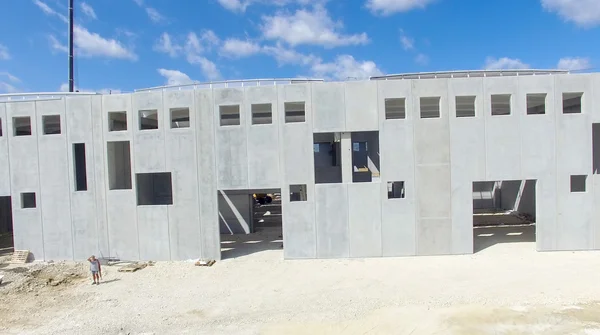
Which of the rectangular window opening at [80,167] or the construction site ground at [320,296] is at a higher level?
the rectangular window opening at [80,167]

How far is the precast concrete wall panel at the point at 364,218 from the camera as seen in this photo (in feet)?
52.2

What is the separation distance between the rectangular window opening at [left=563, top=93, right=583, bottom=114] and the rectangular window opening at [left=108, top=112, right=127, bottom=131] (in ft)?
74.1

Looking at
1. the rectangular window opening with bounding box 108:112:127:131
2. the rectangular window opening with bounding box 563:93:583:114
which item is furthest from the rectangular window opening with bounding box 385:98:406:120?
the rectangular window opening with bounding box 108:112:127:131

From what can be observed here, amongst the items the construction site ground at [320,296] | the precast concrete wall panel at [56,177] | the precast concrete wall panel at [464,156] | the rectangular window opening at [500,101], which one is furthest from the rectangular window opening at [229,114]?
the rectangular window opening at [500,101]

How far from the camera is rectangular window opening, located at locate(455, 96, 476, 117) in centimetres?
1616

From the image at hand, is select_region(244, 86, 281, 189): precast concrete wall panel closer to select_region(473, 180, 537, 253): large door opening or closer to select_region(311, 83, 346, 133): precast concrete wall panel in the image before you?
select_region(311, 83, 346, 133): precast concrete wall panel

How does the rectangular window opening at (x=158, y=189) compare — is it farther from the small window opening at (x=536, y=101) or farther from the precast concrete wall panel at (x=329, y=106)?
the small window opening at (x=536, y=101)

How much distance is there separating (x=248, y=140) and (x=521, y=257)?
45.7ft

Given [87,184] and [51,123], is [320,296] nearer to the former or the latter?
[87,184]

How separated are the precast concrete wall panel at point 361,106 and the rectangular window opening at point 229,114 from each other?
18.5 feet

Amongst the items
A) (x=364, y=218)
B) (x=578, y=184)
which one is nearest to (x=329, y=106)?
(x=364, y=218)

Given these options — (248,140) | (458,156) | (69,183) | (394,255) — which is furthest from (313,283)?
(69,183)

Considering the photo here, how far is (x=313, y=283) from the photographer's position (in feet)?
43.6

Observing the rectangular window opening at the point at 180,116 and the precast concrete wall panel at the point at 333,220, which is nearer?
the precast concrete wall panel at the point at 333,220
